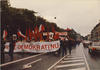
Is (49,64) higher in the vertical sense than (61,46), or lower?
lower

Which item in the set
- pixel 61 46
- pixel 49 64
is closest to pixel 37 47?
pixel 61 46

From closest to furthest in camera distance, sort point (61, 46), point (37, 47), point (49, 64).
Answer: point (49, 64) < point (37, 47) < point (61, 46)

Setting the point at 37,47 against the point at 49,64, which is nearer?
the point at 49,64

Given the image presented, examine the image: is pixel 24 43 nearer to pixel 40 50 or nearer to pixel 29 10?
pixel 40 50

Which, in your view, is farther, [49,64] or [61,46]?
[61,46]

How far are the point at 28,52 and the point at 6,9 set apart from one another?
50.3 ft

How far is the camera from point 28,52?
18797 mm

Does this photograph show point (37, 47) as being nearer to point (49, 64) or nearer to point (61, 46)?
point (61, 46)

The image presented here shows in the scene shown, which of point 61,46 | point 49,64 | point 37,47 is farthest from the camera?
point 61,46

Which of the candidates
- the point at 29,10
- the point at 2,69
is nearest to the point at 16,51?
the point at 2,69

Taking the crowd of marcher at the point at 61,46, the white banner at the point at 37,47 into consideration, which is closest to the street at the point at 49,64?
the crowd of marcher at the point at 61,46

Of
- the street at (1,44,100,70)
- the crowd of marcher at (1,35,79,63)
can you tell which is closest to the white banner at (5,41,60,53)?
the crowd of marcher at (1,35,79,63)

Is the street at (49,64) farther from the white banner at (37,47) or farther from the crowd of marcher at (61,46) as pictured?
the white banner at (37,47)

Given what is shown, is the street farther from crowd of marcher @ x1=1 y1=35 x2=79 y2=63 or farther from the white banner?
the white banner
